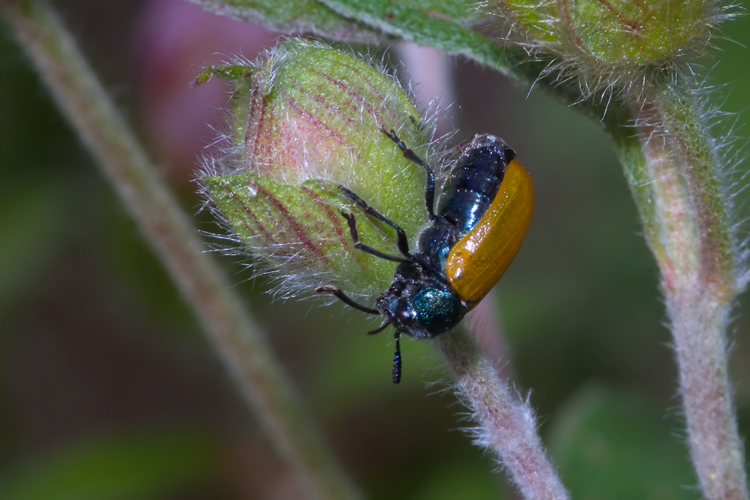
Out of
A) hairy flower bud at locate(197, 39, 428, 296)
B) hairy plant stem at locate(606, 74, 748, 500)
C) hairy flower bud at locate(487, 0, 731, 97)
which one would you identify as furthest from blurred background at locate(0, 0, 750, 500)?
hairy flower bud at locate(487, 0, 731, 97)

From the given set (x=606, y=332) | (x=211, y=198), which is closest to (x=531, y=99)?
(x=606, y=332)

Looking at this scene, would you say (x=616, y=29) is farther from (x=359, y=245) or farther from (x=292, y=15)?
(x=292, y=15)

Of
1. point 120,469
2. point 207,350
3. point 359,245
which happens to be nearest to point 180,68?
point 207,350

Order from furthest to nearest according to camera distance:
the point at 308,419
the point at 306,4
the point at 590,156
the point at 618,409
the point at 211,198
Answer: the point at 590,156, the point at 618,409, the point at 308,419, the point at 306,4, the point at 211,198

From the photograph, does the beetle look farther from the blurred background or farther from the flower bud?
the flower bud

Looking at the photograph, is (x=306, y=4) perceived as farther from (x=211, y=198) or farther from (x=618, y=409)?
(x=618, y=409)

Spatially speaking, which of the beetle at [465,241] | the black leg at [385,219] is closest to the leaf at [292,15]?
the beetle at [465,241]

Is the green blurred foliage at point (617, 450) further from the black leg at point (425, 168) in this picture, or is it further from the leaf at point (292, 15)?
the leaf at point (292, 15)
